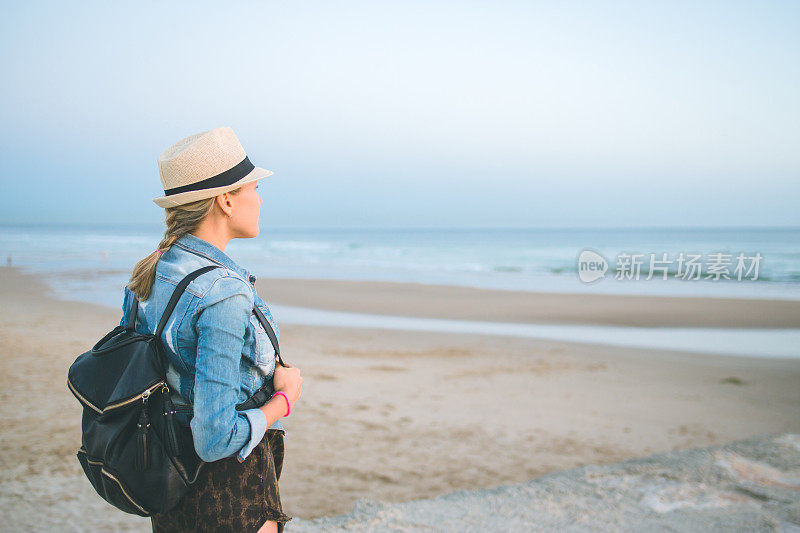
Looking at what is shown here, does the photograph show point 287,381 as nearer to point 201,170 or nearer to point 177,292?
point 177,292

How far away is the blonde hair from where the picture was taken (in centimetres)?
138

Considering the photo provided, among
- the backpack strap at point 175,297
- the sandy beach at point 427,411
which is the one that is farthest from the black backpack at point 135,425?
the sandy beach at point 427,411

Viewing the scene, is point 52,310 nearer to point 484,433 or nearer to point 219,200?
point 484,433

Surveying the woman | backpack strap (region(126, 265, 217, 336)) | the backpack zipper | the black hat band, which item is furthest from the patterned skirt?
the black hat band

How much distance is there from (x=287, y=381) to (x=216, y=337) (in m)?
0.25

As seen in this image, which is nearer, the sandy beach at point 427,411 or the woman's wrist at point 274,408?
the woman's wrist at point 274,408

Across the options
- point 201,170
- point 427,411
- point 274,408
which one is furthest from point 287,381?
point 427,411

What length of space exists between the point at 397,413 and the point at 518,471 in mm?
1483

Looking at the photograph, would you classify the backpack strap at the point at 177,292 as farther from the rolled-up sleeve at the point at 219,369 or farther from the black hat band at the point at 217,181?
the black hat band at the point at 217,181

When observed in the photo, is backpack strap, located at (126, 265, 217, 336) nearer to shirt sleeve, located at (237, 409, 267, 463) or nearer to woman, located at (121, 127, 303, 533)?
woman, located at (121, 127, 303, 533)

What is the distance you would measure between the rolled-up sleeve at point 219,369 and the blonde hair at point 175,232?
20 centimetres

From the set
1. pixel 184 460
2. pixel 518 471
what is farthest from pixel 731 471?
pixel 184 460

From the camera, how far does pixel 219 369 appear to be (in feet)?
4.05

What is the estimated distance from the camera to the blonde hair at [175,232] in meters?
1.38
